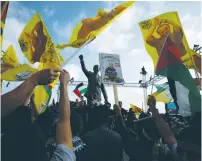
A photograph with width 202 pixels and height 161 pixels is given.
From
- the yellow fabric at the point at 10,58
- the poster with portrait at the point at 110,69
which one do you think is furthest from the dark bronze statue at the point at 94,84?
the yellow fabric at the point at 10,58

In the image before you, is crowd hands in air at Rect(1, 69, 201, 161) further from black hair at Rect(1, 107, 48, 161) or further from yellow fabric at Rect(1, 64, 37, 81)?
yellow fabric at Rect(1, 64, 37, 81)

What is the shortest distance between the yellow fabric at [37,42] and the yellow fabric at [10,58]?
3.75 feet

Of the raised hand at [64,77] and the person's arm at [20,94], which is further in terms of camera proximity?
the raised hand at [64,77]

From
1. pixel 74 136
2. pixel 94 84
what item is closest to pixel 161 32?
pixel 74 136

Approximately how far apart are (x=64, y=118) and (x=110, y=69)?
7.79 meters

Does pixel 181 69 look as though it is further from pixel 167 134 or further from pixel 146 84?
pixel 146 84

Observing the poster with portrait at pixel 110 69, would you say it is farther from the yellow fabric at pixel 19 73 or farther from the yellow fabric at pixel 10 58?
the yellow fabric at pixel 19 73

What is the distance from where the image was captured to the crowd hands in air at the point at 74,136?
5.58ft

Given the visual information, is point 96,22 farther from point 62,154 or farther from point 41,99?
point 62,154

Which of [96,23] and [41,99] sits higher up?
[96,23]

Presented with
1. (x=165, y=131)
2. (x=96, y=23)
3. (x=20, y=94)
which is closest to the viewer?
(x=20, y=94)

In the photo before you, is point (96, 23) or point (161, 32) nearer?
point (96, 23)

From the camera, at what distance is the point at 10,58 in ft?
19.5

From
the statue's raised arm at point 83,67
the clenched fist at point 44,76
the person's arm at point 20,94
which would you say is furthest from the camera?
the statue's raised arm at point 83,67
